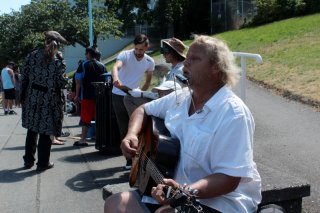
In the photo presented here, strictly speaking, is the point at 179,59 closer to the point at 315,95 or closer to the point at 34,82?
the point at 34,82

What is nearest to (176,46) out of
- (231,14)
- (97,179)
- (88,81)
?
(97,179)

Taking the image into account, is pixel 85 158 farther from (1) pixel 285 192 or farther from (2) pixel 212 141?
(2) pixel 212 141

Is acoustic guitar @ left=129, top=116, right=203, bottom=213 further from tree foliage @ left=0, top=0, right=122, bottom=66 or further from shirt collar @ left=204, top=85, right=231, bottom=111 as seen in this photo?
tree foliage @ left=0, top=0, right=122, bottom=66

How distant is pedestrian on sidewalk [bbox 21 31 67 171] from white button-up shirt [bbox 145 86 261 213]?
3952mm

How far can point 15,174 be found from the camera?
6.92 metres

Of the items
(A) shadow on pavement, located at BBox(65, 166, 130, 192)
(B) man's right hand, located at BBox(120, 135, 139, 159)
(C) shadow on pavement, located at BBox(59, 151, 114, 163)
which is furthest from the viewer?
(C) shadow on pavement, located at BBox(59, 151, 114, 163)

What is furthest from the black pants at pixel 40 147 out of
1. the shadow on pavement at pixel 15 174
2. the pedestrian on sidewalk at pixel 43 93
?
the shadow on pavement at pixel 15 174

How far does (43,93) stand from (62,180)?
115cm

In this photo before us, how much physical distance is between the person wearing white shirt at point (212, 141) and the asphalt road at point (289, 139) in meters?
Result: 1.48

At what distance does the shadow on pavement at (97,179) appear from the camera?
→ 6242mm

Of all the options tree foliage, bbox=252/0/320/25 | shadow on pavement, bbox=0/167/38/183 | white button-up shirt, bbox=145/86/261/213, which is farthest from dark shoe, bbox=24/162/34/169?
tree foliage, bbox=252/0/320/25

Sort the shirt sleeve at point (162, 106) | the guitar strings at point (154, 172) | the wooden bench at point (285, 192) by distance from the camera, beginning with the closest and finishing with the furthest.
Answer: the guitar strings at point (154, 172) → the shirt sleeve at point (162, 106) → the wooden bench at point (285, 192)

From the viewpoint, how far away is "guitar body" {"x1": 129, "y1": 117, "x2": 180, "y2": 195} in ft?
10.3

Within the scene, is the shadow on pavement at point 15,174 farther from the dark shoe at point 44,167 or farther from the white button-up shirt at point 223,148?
the white button-up shirt at point 223,148
